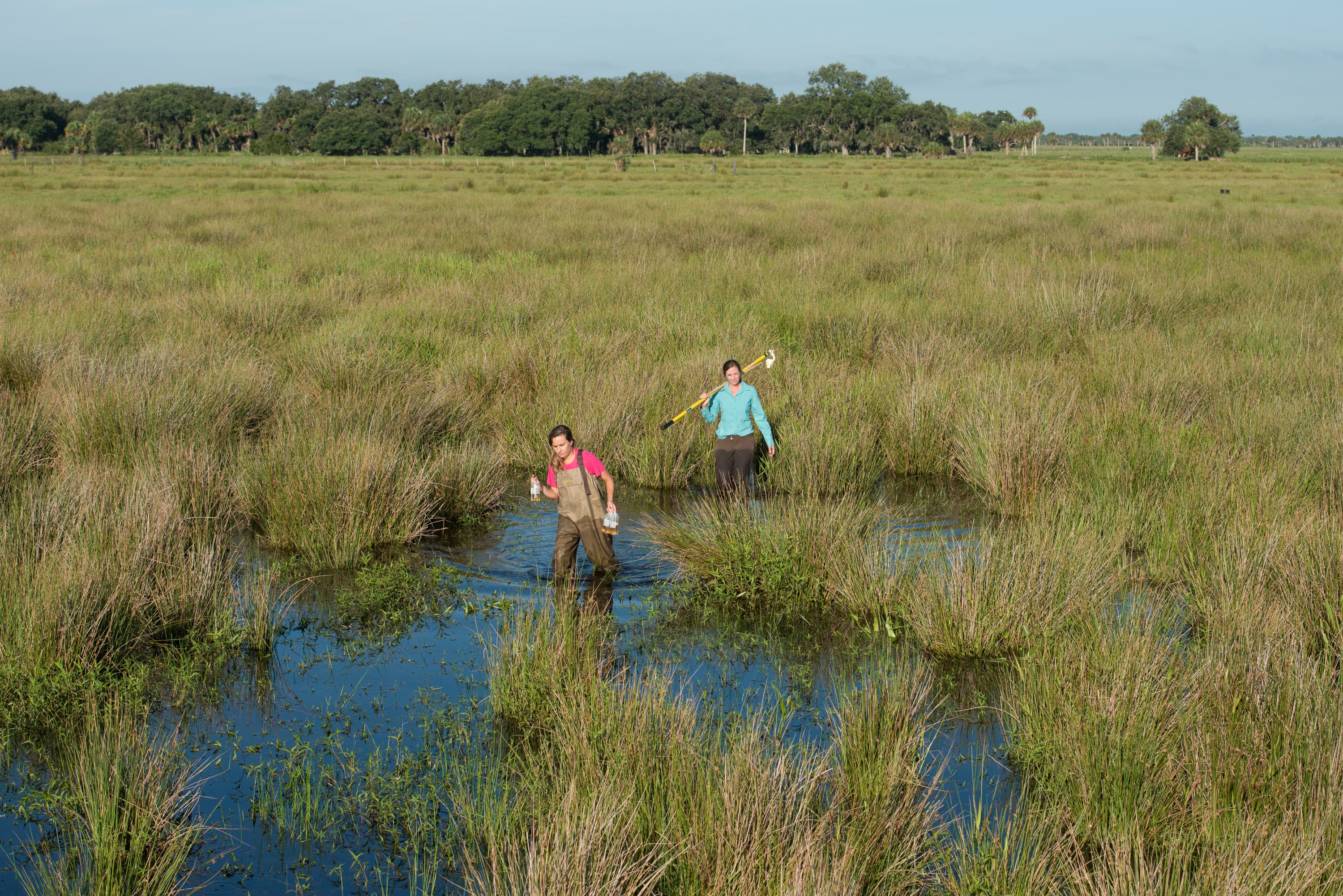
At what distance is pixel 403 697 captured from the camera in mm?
6027

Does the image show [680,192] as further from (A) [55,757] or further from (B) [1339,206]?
(A) [55,757]

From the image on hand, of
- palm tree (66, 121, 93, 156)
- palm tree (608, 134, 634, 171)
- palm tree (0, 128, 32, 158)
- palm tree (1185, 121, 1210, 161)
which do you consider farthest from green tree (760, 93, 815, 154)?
palm tree (0, 128, 32, 158)

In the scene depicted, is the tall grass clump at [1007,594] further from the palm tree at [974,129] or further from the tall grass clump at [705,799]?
the palm tree at [974,129]

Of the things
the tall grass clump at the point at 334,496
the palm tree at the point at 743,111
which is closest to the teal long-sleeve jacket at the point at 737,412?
the tall grass clump at the point at 334,496

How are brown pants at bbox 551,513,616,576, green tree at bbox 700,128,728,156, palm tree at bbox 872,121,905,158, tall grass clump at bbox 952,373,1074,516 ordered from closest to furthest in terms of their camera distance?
brown pants at bbox 551,513,616,576, tall grass clump at bbox 952,373,1074,516, green tree at bbox 700,128,728,156, palm tree at bbox 872,121,905,158

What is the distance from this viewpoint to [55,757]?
204 inches

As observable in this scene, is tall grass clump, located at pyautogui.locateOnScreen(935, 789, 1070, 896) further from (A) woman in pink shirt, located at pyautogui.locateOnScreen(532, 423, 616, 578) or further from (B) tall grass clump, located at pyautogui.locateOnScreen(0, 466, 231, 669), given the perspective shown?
(B) tall grass clump, located at pyautogui.locateOnScreen(0, 466, 231, 669)

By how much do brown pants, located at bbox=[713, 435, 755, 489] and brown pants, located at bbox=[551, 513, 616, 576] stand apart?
1.79m

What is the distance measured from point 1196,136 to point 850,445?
362ft

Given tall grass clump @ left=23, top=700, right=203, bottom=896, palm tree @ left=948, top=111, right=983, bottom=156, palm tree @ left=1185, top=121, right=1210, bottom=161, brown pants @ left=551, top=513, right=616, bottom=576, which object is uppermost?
palm tree @ left=948, top=111, right=983, bottom=156

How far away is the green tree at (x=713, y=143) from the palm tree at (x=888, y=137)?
2283 cm

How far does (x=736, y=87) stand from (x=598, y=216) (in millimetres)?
159631

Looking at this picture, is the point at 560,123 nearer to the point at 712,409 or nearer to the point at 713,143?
the point at 713,143

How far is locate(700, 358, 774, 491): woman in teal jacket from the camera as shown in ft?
30.5
